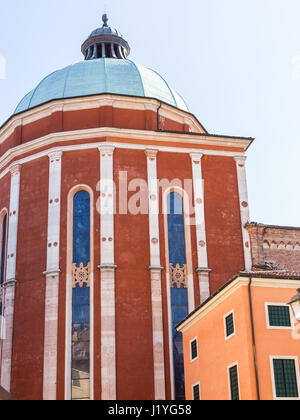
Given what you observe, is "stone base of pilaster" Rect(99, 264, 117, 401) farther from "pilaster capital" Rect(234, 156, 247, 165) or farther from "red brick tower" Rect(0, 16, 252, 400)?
"pilaster capital" Rect(234, 156, 247, 165)

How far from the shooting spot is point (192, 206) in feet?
106

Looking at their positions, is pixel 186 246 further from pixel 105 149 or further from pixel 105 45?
pixel 105 45

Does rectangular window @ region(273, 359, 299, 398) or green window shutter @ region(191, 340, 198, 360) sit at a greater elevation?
green window shutter @ region(191, 340, 198, 360)

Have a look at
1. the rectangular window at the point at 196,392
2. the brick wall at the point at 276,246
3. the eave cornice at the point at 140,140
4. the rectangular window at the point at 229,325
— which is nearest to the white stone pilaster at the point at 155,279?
the eave cornice at the point at 140,140

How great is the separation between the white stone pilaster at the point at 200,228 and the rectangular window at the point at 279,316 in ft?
25.6

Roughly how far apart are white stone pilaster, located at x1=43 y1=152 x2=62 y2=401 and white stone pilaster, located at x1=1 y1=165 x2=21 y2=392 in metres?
1.92

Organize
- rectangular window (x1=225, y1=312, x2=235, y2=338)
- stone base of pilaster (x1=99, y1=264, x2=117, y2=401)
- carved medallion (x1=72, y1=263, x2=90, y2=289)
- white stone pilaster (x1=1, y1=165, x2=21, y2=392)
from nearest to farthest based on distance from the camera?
rectangular window (x1=225, y1=312, x2=235, y2=338)
stone base of pilaster (x1=99, y1=264, x2=117, y2=401)
white stone pilaster (x1=1, y1=165, x2=21, y2=392)
carved medallion (x1=72, y1=263, x2=90, y2=289)

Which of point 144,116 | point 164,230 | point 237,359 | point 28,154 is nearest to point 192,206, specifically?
point 164,230

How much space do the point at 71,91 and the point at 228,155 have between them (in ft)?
28.8

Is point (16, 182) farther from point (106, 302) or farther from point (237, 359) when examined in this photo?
point (237, 359)

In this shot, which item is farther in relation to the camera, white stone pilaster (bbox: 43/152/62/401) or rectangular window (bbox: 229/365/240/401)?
white stone pilaster (bbox: 43/152/62/401)

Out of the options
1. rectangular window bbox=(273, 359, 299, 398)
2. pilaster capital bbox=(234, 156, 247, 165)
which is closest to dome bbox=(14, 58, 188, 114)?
pilaster capital bbox=(234, 156, 247, 165)

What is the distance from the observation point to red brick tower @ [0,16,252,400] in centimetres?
2864

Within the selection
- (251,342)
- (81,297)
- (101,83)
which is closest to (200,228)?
(81,297)
